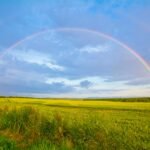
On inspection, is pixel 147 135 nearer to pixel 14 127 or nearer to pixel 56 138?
pixel 56 138

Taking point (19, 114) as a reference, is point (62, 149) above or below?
below

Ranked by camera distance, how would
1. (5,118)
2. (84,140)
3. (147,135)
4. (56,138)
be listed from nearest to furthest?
(84,140)
(56,138)
(147,135)
(5,118)

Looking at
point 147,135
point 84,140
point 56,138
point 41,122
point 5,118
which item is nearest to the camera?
point 84,140

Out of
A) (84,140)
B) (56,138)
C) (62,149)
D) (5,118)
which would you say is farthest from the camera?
(5,118)

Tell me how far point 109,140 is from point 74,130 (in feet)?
6.44

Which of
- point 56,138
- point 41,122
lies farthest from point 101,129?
point 41,122

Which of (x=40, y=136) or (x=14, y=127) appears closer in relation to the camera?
(x=40, y=136)

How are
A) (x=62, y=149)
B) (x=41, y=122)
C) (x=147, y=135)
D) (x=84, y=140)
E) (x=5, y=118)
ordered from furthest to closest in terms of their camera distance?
(x=5, y=118)
(x=147, y=135)
(x=41, y=122)
(x=84, y=140)
(x=62, y=149)

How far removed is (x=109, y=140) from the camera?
40.3ft

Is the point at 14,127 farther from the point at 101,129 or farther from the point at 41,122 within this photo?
the point at 101,129

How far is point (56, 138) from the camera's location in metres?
13.7

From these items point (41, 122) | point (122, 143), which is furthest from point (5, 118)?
point (122, 143)

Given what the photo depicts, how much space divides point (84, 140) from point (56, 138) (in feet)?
4.47

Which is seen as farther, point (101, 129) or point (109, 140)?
point (101, 129)
